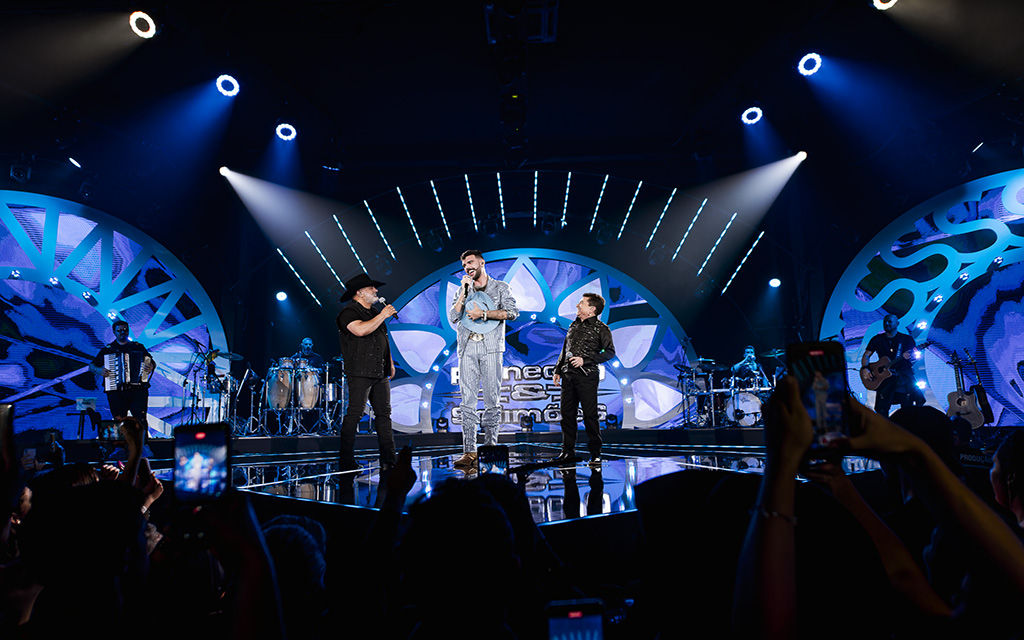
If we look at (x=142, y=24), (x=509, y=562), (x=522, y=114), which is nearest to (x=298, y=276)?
(x=142, y=24)

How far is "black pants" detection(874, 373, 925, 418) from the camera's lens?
8.81 meters

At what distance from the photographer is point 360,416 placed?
5.28 metres

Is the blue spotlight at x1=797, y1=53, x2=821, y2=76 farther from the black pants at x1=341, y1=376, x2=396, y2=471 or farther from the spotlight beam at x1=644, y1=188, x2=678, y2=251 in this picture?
the black pants at x1=341, y1=376, x2=396, y2=471

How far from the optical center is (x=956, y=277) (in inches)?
405

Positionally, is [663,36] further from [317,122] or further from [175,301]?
[175,301]

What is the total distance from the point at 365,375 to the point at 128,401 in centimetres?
554

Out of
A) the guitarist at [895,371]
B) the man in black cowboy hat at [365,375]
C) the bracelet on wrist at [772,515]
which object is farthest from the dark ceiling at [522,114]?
the bracelet on wrist at [772,515]

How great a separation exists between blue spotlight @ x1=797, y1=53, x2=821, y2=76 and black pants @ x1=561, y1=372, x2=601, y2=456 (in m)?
6.46

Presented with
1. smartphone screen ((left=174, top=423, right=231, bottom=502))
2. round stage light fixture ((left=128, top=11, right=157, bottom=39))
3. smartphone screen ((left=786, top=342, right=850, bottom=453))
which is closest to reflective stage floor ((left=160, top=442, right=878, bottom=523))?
smartphone screen ((left=174, top=423, right=231, bottom=502))

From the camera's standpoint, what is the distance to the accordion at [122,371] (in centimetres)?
855

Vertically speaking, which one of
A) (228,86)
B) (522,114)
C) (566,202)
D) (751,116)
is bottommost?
(566,202)

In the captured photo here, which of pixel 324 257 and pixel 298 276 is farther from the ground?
pixel 324 257

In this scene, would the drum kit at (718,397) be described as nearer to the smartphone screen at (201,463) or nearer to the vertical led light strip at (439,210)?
the vertical led light strip at (439,210)

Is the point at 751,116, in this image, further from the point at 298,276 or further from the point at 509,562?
the point at 509,562
